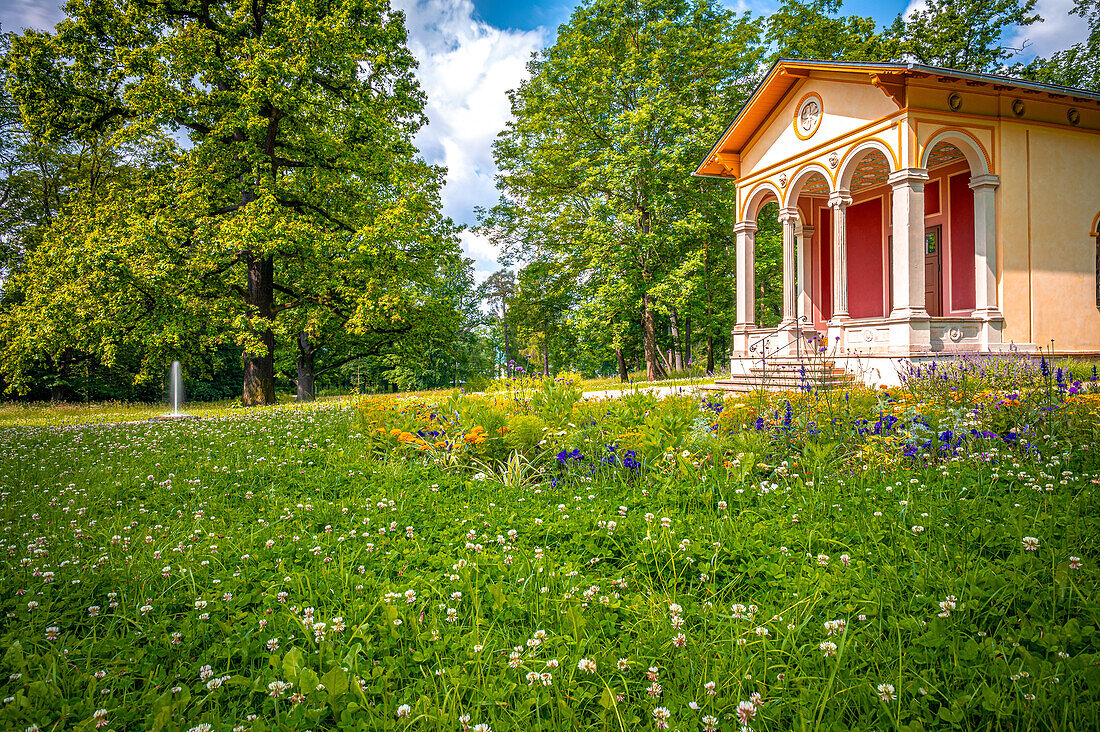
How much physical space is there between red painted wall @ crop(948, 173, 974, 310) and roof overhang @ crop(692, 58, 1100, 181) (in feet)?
7.76

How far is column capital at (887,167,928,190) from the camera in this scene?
34.4 ft

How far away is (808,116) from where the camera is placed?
41.3 feet

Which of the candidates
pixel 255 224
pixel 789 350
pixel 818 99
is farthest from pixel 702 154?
pixel 255 224

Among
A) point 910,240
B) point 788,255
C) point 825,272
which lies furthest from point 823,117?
point 825,272

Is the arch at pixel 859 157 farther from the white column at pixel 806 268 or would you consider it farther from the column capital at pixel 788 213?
the white column at pixel 806 268

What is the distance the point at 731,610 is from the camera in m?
2.29

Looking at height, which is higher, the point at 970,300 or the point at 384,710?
the point at 970,300

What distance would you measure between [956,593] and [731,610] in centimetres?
95

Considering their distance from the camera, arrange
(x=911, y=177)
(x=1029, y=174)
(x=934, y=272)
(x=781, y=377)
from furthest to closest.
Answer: (x=934, y=272)
(x=781, y=377)
(x=1029, y=174)
(x=911, y=177)

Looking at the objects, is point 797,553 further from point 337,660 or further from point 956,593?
point 337,660

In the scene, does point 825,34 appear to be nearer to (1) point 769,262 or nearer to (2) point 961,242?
(1) point 769,262

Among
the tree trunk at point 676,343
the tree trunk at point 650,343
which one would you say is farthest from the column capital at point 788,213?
the tree trunk at point 650,343

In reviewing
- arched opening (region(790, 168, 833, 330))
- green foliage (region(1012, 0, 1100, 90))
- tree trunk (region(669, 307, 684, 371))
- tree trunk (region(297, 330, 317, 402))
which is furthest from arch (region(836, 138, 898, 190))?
tree trunk (region(297, 330, 317, 402))

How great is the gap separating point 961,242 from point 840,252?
3.21 meters
